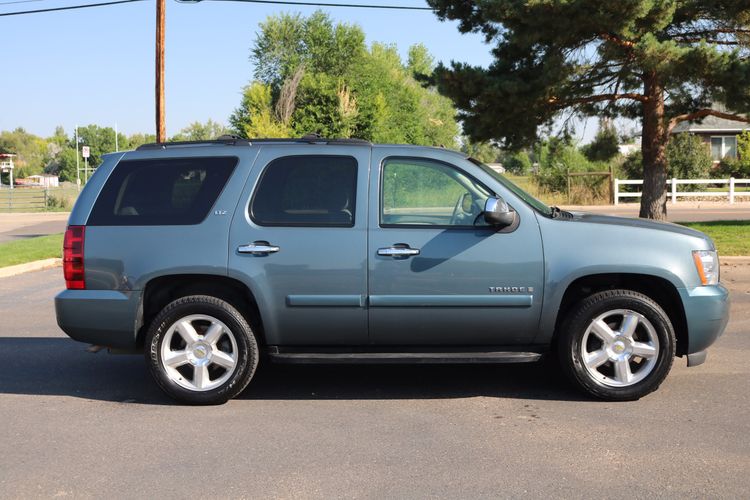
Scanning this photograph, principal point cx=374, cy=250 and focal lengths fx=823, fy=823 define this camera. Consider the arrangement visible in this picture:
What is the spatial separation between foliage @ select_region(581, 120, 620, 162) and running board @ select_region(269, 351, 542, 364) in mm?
17906

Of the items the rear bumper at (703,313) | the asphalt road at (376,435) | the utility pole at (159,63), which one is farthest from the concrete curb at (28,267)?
the rear bumper at (703,313)

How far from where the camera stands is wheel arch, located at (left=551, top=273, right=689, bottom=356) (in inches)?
230

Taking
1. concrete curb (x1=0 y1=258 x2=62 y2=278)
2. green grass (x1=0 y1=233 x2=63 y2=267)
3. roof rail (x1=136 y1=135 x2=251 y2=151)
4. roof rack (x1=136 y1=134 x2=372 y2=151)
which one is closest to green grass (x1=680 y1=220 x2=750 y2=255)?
roof rack (x1=136 y1=134 x2=372 y2=151)

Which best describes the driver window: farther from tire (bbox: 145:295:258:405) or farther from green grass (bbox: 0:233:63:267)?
green grass (bbox: 0:233:63:267)

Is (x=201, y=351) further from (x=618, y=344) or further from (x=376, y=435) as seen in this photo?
(x=618, y=344)

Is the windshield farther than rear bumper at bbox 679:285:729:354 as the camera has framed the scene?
Yes

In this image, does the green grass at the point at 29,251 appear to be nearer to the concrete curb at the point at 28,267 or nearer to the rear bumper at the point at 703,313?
the concrete curb at the point at 28,267

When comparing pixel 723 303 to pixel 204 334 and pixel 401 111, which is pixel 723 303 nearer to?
pixel 204 334

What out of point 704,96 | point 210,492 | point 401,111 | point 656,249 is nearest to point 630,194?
point 704,96

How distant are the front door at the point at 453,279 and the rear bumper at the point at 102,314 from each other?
66.8 inches

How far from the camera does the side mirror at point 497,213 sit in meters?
5.49

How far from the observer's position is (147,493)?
4.13 m

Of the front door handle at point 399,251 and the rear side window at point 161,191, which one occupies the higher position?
the rear side window at point 161,191

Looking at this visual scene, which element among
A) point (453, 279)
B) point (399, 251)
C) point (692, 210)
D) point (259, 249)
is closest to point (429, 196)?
point (399, 251)
